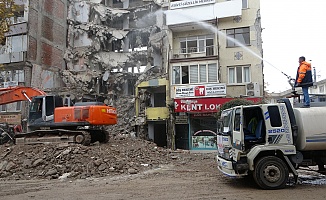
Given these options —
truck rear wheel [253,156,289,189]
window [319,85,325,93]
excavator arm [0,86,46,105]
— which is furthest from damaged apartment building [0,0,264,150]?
window [319,85,325,93]

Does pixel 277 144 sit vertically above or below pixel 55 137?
above

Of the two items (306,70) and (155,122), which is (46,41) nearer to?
(155,122)

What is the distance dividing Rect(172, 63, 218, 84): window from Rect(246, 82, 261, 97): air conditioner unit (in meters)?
2.90

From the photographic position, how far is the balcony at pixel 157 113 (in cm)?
2701

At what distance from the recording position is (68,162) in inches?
491

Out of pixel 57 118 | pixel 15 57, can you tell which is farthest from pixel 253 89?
Result: pixel 15 57

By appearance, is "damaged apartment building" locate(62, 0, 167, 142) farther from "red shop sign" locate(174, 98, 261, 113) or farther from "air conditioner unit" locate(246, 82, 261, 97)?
"air conditioner unit" locate(246, 82, 261, 97)

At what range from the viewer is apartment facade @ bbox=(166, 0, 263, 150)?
82.7 feet

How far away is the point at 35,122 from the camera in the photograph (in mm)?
15820

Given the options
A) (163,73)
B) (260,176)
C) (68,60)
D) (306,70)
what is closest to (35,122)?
(260,176)

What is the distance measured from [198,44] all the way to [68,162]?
19065 millimetres

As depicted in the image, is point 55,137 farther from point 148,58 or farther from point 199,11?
point 148,58

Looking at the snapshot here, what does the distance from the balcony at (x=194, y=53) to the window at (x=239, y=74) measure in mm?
2222

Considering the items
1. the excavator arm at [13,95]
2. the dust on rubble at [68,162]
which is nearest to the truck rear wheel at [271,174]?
the dust on rubble at [68,162]
